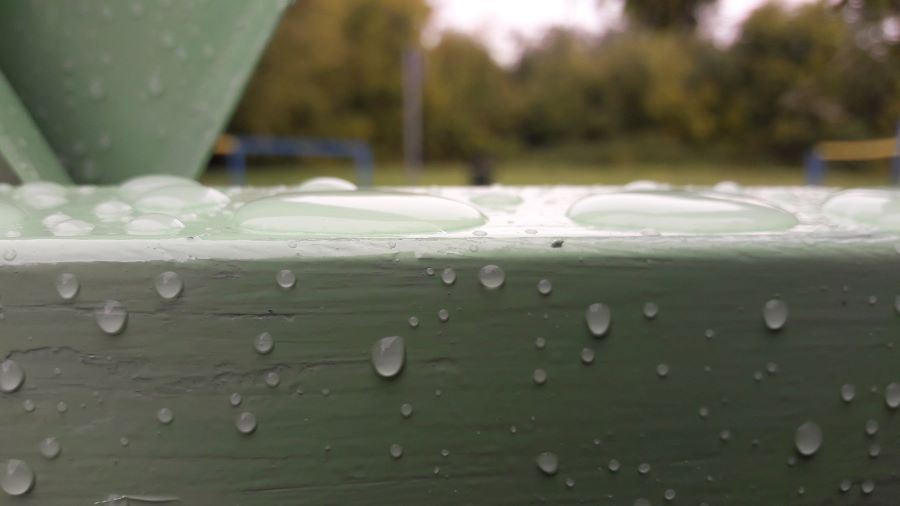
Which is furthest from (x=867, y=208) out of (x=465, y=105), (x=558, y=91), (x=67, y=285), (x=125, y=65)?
(x=465, y=105)

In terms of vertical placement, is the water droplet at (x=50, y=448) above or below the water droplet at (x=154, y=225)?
below

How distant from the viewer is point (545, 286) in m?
0.56

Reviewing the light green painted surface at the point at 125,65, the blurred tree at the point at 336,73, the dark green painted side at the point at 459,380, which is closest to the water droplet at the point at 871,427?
the dark green painted side at the point at 459,380

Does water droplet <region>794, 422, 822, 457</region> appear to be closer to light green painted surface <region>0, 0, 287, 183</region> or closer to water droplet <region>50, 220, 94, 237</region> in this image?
water droplet <region>50, 220, 94, 237</region>

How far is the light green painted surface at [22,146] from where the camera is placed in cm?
86

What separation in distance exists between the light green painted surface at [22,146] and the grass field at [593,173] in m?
17.1

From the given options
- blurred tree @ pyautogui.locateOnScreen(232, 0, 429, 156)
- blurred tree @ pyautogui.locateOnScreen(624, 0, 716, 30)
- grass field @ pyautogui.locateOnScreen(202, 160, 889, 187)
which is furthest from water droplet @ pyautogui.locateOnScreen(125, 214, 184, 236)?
blurred tree @ pyautogui.locateOnScreen(232, 0, 429, 156)

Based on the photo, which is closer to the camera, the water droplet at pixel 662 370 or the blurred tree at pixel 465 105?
the water droplet at pixel 662 370

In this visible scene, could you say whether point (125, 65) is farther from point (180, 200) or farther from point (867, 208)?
point (867, 208)

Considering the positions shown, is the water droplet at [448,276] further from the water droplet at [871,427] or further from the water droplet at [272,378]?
the water droplet at [871,427]

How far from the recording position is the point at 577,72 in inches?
1177

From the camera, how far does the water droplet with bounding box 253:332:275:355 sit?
1.81 ft

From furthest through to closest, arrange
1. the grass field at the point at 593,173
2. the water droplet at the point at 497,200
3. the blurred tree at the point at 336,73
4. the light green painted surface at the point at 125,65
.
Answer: the blurred tree at the point at 336,73, the grass field at the point at 593,173, the light green painted surface at the point at 125,65, the water droplet at the point at 497,200

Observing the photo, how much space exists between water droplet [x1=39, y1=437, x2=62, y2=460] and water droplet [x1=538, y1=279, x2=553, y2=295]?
0.44 meters
